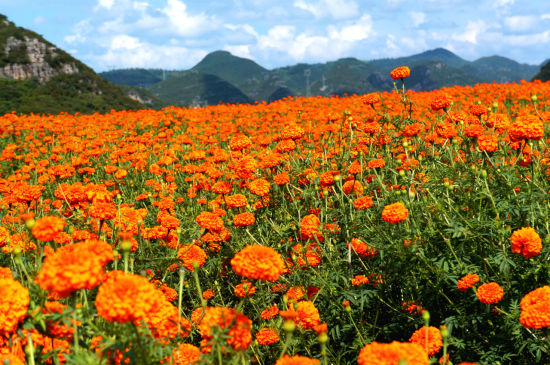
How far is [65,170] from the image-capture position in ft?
15.2

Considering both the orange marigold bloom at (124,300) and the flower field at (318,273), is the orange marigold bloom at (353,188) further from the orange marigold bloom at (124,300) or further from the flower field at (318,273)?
the orange marigold bloom at (124,300)

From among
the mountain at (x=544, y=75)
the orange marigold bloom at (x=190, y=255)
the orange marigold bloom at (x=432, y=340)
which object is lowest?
the orange marigold bloom at (x=432, y=340)

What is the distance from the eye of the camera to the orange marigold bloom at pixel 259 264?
1622 millimetres

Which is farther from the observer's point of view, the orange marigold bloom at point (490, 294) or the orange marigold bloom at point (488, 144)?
the orange marigold bloom at point (488, 144)

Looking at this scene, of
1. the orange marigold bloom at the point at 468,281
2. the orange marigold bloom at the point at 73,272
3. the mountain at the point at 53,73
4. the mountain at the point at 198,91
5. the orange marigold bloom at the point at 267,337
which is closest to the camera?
the orange marigold bloom at the point at 73,272

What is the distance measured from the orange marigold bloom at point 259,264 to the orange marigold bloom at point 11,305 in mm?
774

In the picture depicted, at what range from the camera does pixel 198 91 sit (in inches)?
5935

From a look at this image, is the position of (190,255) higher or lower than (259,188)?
lower

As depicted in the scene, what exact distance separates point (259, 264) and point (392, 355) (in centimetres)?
62

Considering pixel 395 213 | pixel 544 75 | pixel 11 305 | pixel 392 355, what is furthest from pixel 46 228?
pixel 544 75

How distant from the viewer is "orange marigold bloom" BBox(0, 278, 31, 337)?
147 cm

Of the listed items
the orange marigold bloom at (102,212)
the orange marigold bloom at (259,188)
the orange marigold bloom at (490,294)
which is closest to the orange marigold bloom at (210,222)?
the orange marigold bloom at (259,188)

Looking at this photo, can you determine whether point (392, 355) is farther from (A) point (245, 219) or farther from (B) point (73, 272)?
(A) point (245, 219)

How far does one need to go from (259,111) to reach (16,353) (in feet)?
34.9
